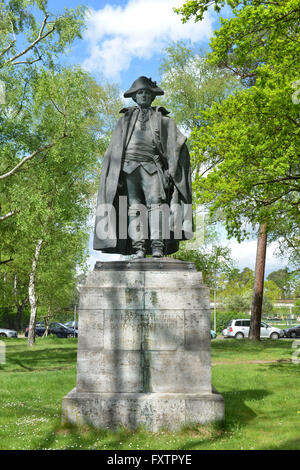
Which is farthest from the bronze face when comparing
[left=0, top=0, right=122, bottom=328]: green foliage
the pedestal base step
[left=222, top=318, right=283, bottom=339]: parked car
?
[left=222, top=318, right=283, bottom=339]: parked car

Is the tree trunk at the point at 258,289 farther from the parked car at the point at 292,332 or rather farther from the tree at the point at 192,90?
the parked car at the point at 292,332

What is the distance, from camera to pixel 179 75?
2652cm

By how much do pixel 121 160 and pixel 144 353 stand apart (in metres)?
2.98

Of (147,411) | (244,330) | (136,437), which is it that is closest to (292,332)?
(244,330)

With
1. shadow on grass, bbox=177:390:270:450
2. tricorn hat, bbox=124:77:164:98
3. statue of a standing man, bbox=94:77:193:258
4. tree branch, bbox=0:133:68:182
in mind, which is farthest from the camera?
tree branch, bbox=0:133:68:182

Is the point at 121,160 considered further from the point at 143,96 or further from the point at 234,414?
the point at 234,414

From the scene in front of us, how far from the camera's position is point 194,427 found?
18.7 ft

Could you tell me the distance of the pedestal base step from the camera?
574 centimetres

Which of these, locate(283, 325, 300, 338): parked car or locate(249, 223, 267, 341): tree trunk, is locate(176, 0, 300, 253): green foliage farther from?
locate(283, 325, 300, 338): parked car

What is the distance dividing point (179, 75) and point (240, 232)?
15031 mm

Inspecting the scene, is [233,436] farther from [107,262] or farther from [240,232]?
[240,232]

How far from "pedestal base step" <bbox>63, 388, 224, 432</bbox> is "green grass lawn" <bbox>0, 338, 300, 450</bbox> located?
0.34ft
